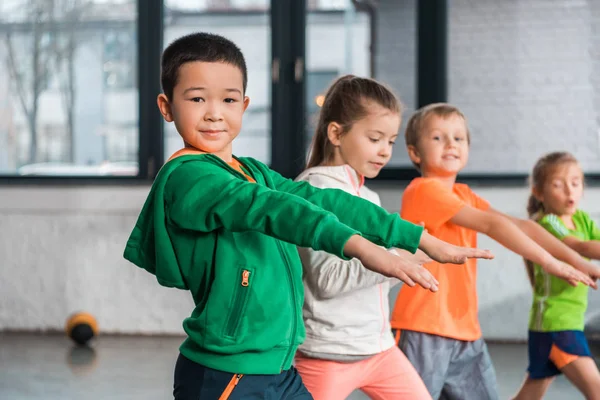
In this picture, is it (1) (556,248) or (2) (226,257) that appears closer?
(2) (226,257)

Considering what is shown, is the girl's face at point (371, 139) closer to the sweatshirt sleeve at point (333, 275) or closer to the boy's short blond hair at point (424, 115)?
the sweatshirt sleeve at point (333, 275)

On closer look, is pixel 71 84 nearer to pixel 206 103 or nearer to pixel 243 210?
pixel 206 103

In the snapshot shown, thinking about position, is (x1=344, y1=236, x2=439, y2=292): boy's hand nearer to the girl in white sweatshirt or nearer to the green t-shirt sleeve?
the girl in white sweatshirt

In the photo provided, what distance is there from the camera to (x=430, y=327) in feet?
6.71

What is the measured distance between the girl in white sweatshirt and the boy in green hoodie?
0.90 ft

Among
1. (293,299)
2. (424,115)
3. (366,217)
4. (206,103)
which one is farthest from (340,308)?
(424,115)

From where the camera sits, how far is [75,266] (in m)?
4.50

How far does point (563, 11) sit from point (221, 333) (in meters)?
3.41

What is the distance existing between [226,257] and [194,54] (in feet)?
1.12

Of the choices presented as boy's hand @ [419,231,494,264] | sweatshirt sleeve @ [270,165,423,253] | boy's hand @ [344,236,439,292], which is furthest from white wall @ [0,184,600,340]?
boy's hand @ [344,236,439,292]

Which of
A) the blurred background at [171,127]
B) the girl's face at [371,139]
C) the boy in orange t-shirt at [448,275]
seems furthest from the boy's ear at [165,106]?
the blurred background at [171,127]

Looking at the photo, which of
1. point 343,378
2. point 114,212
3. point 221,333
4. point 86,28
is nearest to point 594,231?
point 343,378

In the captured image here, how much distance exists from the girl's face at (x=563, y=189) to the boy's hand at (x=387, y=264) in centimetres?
159

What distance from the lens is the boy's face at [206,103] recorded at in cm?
136
